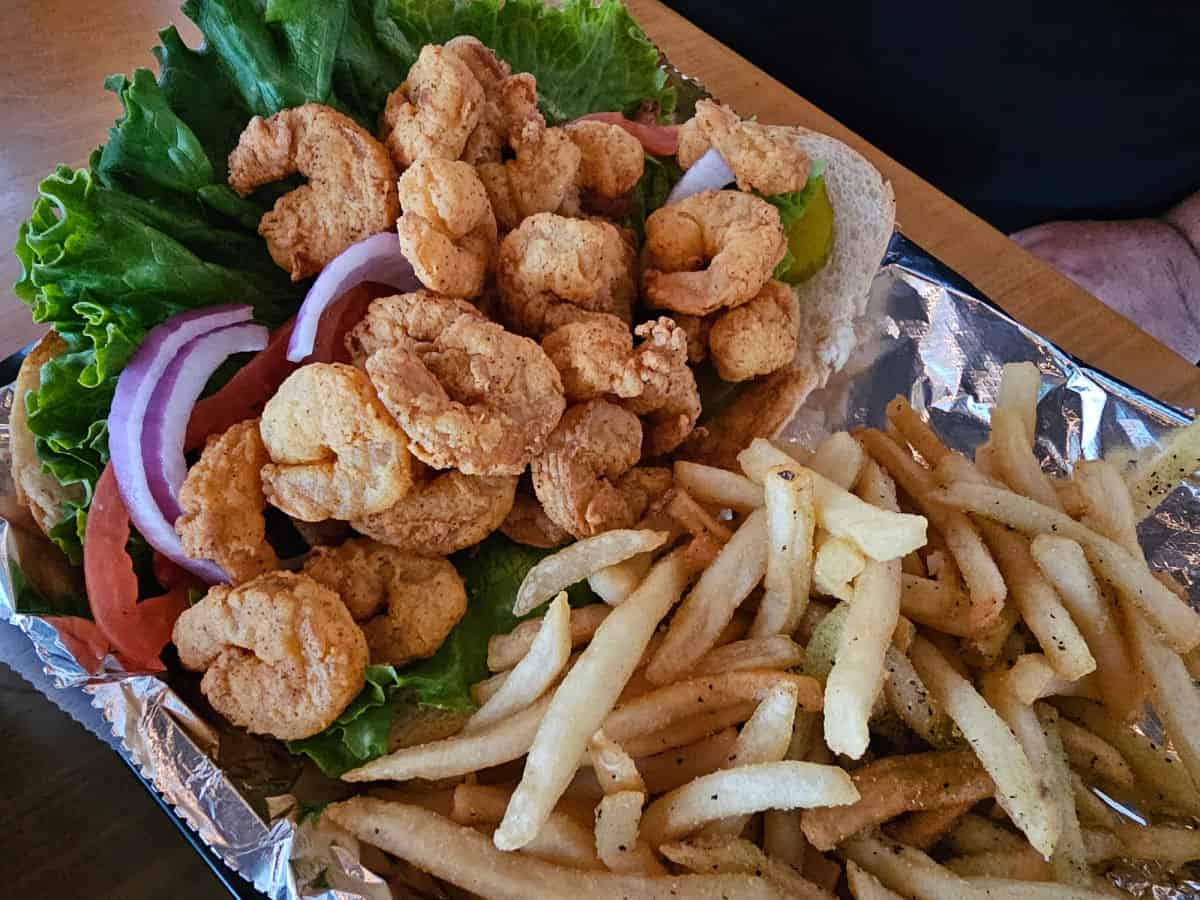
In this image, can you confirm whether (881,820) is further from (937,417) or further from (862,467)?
(937,417)

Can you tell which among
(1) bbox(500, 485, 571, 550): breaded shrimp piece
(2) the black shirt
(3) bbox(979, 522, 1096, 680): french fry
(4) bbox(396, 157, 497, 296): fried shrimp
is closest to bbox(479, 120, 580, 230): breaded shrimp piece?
(4) bbox(396, 157, 497, 296): fried shrimp

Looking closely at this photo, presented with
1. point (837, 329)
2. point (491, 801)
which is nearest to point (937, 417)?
point (837, 329)

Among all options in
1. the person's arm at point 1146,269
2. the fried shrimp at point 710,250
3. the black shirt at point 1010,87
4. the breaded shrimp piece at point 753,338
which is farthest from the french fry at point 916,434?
the black shirt at point 1010,87

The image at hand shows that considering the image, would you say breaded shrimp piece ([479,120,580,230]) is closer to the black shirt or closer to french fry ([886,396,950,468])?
french fry ([886,396,950,468])

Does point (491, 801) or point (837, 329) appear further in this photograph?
point (837, 329)

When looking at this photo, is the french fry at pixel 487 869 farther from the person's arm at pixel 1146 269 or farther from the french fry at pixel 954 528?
the person's arm at pixel 1146 269

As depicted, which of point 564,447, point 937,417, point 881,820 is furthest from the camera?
point 937,417

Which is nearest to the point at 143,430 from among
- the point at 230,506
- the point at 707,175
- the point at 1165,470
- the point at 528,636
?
the point at 230,506
